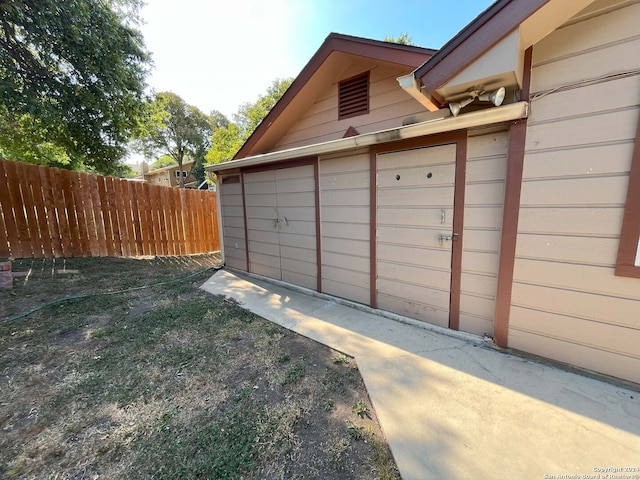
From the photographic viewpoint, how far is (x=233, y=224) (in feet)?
18.4

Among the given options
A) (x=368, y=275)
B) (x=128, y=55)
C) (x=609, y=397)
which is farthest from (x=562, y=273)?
(x=128, y=55)

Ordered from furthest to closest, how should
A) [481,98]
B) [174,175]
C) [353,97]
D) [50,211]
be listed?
1. [174,175]
2. [50,211]
3. [353,97]
4. [481,98]

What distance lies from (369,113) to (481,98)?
5.07 ft

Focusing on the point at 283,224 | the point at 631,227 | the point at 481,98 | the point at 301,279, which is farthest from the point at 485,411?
the point at 283,224

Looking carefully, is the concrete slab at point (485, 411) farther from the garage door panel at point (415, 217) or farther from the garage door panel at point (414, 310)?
the garage door panel at point (415, 217)

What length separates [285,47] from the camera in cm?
589

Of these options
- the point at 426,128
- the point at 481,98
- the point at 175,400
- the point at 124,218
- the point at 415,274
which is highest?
the point at 481,98

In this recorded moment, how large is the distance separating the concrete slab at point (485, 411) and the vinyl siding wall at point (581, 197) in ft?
1.08

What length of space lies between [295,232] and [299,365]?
2.31 m

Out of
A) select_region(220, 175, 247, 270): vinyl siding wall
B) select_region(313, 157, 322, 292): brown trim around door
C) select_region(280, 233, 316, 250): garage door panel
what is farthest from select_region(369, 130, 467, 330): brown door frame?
select_region(220, 175, 247, 270): vinyl siding wall

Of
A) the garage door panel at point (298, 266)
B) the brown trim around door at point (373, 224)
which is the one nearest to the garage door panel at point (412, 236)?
the brown trim around door at point (373, 224)

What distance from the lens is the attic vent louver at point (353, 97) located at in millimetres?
3477

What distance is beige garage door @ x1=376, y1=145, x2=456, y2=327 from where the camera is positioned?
265 cm

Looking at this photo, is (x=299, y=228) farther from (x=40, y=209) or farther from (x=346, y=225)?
(x=40, y=209)
